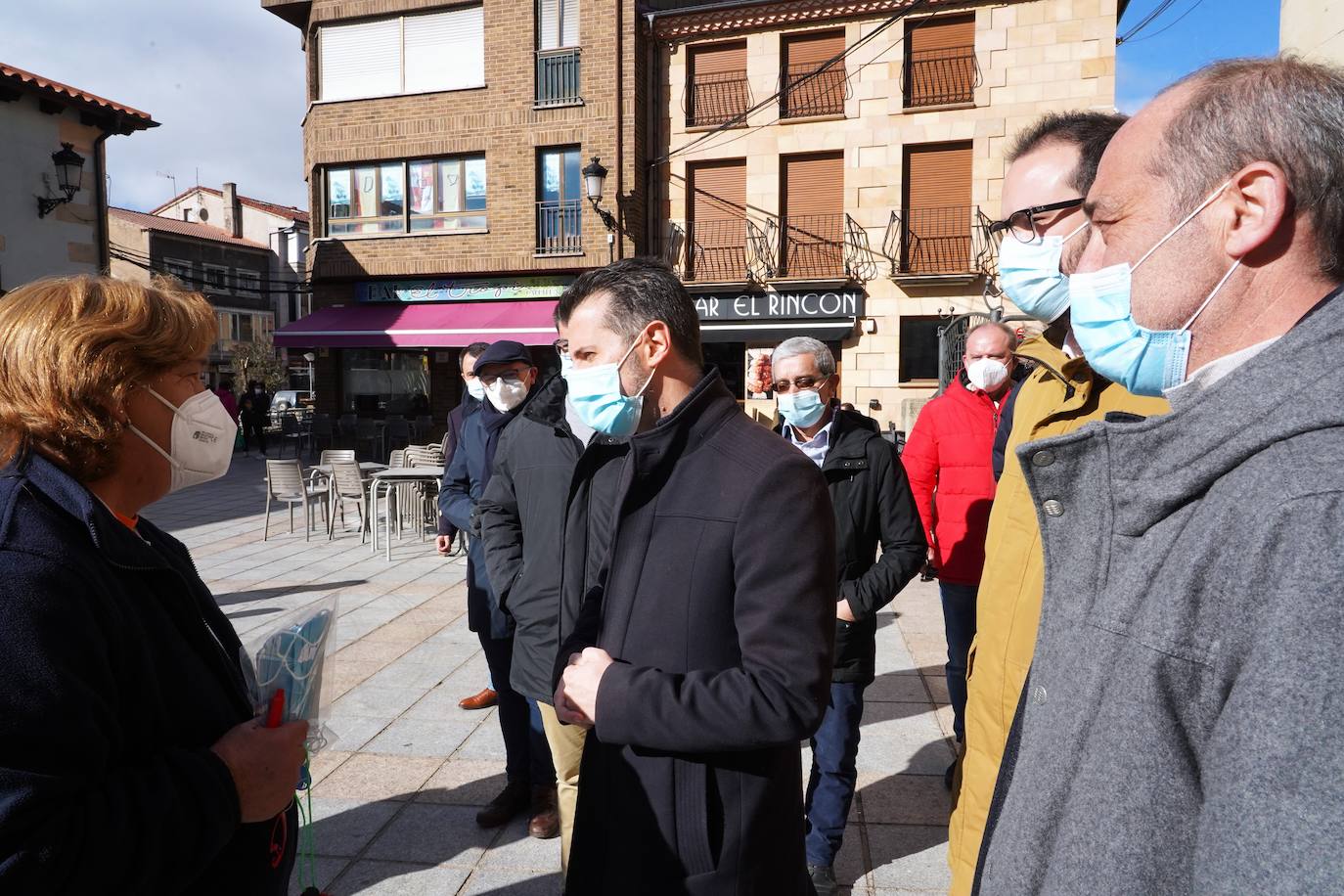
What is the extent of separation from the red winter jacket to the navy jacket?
10.9 feet

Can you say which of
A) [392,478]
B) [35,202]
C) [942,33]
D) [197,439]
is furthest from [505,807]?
[942,33]

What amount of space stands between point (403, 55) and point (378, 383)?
779 cm

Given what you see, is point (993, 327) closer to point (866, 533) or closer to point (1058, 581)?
point (866, 533)

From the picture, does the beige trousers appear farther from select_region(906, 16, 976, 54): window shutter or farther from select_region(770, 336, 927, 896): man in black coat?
select_region(906, 16, 976, 54): window shutter

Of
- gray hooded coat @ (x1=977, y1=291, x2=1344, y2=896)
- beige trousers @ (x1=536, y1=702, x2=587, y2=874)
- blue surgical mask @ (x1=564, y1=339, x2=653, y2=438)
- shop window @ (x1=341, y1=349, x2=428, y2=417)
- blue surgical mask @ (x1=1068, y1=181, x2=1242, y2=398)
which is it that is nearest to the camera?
gray hooded coat @ (x1=977, y1=291, x2=1344, y2=896)

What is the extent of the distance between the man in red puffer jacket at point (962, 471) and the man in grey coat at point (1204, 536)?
2.79 metres

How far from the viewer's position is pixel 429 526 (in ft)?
35.4

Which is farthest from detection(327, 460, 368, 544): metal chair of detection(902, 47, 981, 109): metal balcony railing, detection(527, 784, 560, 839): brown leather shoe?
detection(902, 47, 981, 109): metal balcony railing

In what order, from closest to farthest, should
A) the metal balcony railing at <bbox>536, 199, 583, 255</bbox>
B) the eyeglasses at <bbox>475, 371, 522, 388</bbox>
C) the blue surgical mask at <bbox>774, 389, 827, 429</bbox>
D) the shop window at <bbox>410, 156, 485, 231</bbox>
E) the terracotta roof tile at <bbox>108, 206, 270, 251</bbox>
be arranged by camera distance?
the blue surgical mask at <bbox>774, 389, 827, 429</bbox> → the eyeglasses at <bbox>475, 371, 522, 388</bbox> → the metal balcony railing at <bbox>536, 199, 583, 255</bbox> → the shop window at <bbox>410, 156, 485, 231</bbox> → the terracotta roof tile at <bbox>108, 206, 270, 251</bbox>

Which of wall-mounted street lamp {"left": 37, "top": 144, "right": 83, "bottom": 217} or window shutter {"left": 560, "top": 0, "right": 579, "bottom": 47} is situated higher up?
window shutter {"left": 560, "top": 0, "right": 579, "bottom": 47}

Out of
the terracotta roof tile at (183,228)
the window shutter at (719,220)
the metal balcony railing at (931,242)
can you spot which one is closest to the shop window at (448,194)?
the window shutter at (719,220)

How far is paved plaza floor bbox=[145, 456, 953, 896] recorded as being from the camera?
10.6ft

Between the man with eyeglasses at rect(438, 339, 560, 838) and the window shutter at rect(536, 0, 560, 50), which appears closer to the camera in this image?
the man with eyeglasses at rect(438, 339, 560, 838)

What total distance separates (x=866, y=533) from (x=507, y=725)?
1826mm
